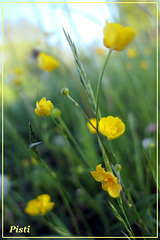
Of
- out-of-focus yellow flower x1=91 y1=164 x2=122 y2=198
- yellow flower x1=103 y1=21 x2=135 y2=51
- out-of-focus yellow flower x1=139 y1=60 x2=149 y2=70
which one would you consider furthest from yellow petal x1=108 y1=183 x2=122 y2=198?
out-of-focus yellow flower x1=139 y1=60 x2=149 y2=70

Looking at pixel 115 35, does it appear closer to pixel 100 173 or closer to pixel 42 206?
pixel 100 173

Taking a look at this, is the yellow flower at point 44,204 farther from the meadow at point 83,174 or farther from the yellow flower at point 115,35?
the yellow flower at point 115,35

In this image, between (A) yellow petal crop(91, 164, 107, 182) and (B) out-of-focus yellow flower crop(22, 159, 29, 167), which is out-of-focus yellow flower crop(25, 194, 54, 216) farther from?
(B) out-of-focus yellow flower crop(22, 159, 29, 167)

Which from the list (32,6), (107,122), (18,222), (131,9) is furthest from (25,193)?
(131,9)

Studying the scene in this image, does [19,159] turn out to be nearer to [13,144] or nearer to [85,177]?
[13,144]

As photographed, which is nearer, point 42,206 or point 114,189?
point 114,189

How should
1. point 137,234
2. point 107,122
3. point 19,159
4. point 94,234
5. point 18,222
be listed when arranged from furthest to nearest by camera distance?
point 19,159, point 18,222, point 94,234, point 137,234, point 107,122

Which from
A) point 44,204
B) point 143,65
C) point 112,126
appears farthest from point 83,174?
point 143,65

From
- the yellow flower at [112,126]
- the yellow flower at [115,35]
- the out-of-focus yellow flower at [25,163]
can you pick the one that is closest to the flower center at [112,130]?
the yellow flower at [112,126]
